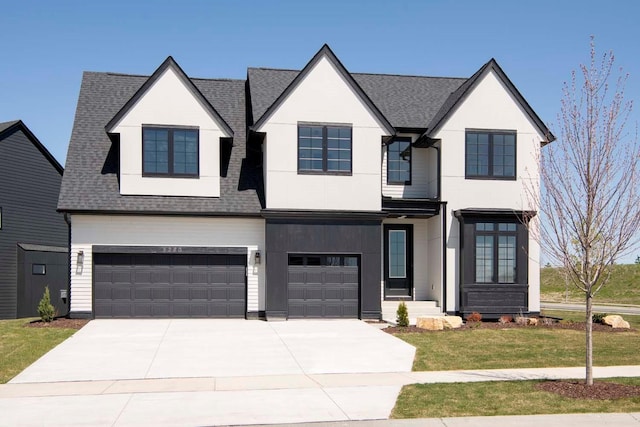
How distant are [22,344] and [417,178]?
48.1ft

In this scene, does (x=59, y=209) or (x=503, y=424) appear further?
(x=59, y=209)

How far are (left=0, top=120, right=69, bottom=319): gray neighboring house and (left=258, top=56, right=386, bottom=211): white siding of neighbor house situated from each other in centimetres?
1309

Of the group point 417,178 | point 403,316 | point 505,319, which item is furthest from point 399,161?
point 403,316

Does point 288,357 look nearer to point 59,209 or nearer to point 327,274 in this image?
point 327,274

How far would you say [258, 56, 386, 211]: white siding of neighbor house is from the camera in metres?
23.2

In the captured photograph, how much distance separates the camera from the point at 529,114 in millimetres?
24719

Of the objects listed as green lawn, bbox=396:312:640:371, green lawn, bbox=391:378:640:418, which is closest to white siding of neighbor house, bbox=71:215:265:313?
green lawn, bbox=396:312:640:371

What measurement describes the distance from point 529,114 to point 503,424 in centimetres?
1690

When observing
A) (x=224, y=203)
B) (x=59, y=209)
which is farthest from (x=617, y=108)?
(x=59, y=209)

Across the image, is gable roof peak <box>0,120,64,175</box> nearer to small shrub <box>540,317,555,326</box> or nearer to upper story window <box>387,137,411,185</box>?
upper story window <box>387,137,411,185</box>

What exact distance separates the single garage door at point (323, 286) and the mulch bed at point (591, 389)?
11.0 metres

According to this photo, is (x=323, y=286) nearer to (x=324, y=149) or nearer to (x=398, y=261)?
(x=398, y=261)

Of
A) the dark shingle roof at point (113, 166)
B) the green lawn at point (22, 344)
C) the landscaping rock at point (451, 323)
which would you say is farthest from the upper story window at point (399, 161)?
the green lawn at point (22, 344)

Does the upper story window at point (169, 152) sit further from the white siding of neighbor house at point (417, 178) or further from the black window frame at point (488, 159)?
the black window frame at point (488, 159)
